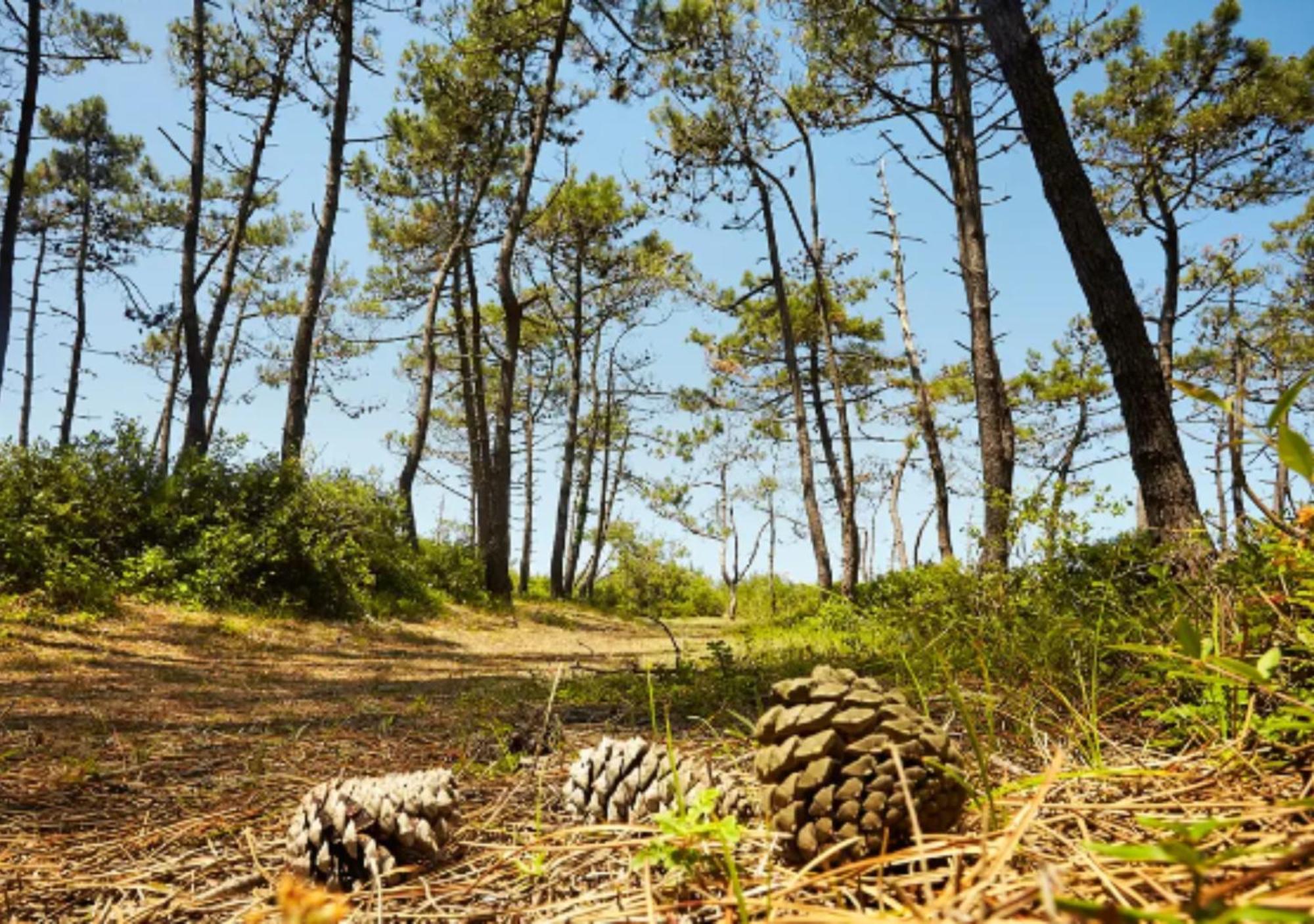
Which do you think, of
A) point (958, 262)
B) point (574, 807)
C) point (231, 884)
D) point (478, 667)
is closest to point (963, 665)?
point (574, 807)

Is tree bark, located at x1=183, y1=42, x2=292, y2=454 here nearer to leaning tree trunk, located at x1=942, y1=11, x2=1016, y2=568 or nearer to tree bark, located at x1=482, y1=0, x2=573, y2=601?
tree bark, located at x1=482, y1=0, x2=573, y2=601

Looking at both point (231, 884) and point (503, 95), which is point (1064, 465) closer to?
point (503, 95)

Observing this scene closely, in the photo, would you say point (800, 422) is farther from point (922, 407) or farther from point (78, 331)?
point (78, 331)

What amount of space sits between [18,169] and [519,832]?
1292cm

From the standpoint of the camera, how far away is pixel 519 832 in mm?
1302

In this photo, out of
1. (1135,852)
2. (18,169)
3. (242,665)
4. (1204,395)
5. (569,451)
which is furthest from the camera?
(569,451)

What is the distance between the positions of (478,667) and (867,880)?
5120mm

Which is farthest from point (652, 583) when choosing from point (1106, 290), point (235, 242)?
point (1106, 290)

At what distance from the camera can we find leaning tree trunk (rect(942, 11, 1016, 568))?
22.6ft

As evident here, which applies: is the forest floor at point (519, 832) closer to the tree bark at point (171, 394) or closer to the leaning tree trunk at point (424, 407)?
the leaning tree trunk at point (424, 407)

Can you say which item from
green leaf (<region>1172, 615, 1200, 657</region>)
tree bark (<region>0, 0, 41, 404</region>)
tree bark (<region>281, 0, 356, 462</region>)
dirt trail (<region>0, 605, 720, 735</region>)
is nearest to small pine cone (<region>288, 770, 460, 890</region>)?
dirt trail (<region>0, 605, 720, 735</region>)

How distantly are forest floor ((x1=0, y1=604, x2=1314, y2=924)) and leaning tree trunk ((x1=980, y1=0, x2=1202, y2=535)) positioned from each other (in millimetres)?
2367

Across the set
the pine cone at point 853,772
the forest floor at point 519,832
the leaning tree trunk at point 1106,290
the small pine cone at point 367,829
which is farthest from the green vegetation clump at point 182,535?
the leaning tree trunk at point 1106,290

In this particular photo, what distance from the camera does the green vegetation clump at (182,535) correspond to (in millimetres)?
6469
